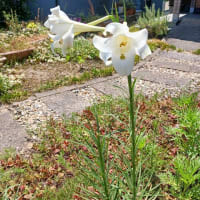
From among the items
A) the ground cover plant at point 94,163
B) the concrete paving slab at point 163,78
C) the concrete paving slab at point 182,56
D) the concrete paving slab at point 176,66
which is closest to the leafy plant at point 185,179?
the ground cover plant at point 94,163

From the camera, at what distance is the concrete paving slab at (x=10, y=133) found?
263 cm

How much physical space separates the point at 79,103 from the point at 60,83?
0.85 m

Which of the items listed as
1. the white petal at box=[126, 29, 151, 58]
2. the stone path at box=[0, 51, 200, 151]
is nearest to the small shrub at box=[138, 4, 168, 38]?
the stone path at box=[0, 51, 200, 151]

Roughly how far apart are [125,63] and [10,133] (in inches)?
92.8

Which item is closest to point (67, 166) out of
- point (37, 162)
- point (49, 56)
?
point (37, 162)

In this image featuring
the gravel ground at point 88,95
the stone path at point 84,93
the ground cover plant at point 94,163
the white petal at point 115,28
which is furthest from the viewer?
the gravel ground at point 88,95

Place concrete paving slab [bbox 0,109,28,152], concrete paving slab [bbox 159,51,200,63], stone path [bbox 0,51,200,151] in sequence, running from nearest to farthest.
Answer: concrete paving slab [bbox 0,109,28,152]
stone path [bbox 0,51,200,151]
concrete paving slab [bbox 159,51,200,63]

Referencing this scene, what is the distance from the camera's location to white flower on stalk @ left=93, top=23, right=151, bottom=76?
84 centimetres

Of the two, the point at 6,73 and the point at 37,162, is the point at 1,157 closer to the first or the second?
the point at 37,162

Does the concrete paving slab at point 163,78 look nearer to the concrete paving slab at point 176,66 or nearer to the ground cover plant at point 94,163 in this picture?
the concrete paving slab at point 176,66

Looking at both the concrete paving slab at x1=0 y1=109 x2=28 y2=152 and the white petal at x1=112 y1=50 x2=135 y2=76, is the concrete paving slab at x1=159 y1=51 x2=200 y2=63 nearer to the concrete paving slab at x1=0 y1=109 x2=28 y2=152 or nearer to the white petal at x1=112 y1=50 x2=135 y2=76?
the concrete paving slab at x1=0 y1=109 x2=28 y2=152

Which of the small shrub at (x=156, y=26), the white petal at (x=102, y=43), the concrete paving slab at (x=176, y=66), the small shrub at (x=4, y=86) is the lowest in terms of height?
the concrete paving slab at (x=176, y=66)

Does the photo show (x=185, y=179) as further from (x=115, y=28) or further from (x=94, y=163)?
(x=115, y=28)

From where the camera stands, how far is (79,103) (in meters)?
3.54
